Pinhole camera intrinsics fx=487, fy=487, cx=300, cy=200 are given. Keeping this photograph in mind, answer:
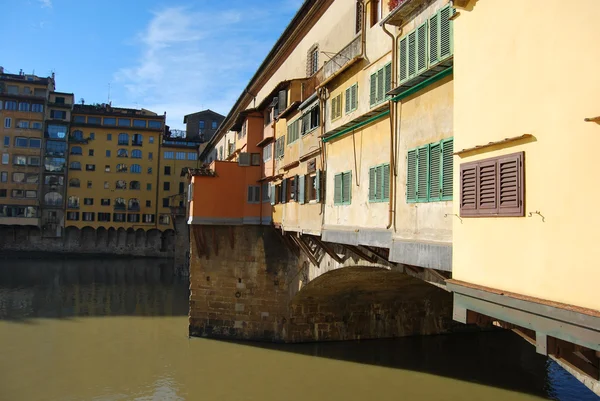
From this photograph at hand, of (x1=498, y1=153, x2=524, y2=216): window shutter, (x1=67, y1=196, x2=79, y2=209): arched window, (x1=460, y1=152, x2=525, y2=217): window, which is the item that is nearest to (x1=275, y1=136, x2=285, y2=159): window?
(x1=460, y1=152, x2=525, y2=217): window

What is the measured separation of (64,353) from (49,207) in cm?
4230

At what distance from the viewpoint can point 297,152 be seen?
1683 centimetres

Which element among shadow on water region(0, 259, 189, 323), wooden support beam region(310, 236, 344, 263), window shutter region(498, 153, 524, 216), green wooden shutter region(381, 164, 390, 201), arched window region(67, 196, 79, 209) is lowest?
shadow on water region(0, 259, 189, 323)

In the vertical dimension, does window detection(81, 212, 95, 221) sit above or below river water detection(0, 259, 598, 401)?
above

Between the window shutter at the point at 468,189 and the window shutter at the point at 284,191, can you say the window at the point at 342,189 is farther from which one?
the window shutter at the point at 468,189

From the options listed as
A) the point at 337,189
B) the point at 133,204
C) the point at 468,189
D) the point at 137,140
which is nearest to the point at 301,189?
the point at 337,189

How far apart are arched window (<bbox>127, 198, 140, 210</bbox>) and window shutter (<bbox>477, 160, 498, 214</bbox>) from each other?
58.6 m

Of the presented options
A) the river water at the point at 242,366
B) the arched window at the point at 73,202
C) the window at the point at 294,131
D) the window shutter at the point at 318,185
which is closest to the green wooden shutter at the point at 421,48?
the window shutter at the point at 318,185

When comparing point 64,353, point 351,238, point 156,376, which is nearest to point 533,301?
point 351,238

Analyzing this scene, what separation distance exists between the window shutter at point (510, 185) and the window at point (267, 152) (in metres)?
15.3

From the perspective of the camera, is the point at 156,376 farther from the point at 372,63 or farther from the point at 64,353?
the point at 372,63

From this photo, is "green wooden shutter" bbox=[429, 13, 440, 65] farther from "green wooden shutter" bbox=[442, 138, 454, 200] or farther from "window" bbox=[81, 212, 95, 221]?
"window" bbox=[81, 212, 95, 221]

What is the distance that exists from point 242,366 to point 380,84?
12788mm

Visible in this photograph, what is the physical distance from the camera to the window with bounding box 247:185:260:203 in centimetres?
2195
